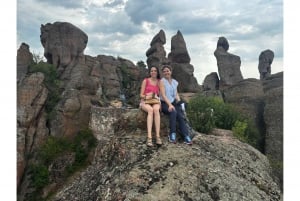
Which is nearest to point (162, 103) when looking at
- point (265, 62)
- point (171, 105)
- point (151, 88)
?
point (171, 105)

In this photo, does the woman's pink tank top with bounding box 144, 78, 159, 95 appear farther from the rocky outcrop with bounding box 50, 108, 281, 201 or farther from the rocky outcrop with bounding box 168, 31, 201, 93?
the rocky outcrop with bounding box 168, 31, 201, 93

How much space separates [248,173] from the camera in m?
6.71

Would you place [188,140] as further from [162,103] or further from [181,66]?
[181,66]

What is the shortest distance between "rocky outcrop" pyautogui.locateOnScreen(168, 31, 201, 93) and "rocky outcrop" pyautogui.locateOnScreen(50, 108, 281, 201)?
110ft

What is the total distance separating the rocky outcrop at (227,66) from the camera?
44.9m

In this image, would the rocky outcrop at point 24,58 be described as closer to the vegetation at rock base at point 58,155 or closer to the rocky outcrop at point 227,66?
the vegetation at rock base at point 58,155

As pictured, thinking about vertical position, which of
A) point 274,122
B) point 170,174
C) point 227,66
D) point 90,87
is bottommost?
point 274,122

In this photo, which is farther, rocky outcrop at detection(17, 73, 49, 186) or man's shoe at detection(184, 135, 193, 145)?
rocky outcrop at detection(17, 73, 49, 186)

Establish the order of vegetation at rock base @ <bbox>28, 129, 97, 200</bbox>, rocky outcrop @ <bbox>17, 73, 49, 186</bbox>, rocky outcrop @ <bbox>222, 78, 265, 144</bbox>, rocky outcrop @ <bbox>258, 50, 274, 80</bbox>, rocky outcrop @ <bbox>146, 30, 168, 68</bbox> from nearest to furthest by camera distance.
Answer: vegetation at rock base @ <bbox>28, 129, 97, 200</bbox> < rocky outcrop @ <bbox>17, 73, 49, 186</bbox> < rocky outcrop @ <bbox>222, 78, 265, 144</bbox> < rocky outcrop @ <bbox>146, 30, 168, 68</bbox> < rocky outcrop @ <bbox>258, 50, 274, 80</bbox>

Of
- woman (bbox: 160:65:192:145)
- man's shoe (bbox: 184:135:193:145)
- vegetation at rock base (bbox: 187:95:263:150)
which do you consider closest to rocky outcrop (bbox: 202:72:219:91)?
vegetation at rock base (bbox: 187:95:263:150)

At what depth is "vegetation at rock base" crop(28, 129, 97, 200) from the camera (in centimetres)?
2784

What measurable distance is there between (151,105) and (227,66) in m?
40.4

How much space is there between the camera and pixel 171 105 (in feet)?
21.6
